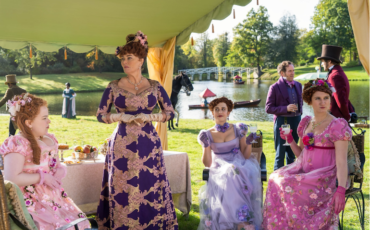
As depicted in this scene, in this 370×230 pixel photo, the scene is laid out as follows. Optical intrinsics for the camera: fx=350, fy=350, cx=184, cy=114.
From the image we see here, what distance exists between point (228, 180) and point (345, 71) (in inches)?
1839

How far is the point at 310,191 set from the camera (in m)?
2.92

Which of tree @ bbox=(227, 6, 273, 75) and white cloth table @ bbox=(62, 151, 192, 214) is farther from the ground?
tree @ bbox=(227, 6, 273, 75)

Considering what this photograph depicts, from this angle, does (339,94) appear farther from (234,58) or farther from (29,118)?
(234,58)

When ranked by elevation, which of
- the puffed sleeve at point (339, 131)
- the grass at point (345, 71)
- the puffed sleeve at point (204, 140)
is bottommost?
the puffed sleeve at point (204, 140)

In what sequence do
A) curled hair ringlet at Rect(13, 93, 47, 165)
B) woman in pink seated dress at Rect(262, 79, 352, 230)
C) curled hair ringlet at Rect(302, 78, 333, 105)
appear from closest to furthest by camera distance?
curled hair ringlet at Rect(13, 93, 47, 165) < woman in pink seated dress at Rect(262, 79, 352, 230) < curled hair ringlet at Rect(302, 78, 333, 105)

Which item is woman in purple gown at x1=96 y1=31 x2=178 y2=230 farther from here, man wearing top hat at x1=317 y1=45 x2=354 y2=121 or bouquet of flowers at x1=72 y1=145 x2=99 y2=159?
man wearing top hat at x1=317 y1=45 x2=354 y2=121

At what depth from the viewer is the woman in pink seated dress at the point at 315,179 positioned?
283cm

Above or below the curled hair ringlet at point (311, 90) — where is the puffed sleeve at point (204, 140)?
below

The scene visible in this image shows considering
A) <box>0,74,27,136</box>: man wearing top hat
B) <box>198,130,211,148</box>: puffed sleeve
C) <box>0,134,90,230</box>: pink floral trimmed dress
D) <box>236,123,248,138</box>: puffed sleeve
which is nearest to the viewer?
<box>0,134,90,230</box>: pink floral trimmed dress

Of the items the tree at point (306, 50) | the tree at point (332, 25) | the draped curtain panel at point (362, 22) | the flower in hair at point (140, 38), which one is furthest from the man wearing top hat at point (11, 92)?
the tree at point (306, 50)

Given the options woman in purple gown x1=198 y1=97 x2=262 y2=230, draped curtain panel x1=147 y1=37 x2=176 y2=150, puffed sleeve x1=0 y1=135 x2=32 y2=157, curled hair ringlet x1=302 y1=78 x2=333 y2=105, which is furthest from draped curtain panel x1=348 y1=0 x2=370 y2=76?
draped curtain panel x1=147 y1=37 x2=176 y2=150

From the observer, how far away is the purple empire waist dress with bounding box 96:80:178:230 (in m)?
3.10

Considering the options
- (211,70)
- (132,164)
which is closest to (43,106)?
(132,164)

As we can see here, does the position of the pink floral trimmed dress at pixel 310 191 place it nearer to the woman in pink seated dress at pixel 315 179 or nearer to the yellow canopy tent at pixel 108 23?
the woman in pink seated dress at pixel 315 179
